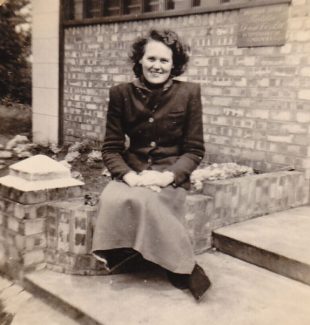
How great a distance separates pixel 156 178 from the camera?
2.78 meters

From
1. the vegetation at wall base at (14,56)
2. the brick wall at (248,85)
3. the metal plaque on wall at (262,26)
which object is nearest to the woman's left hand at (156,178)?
the brick wall at (248,85)

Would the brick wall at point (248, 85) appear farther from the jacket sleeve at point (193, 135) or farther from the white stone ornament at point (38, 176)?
the white stone ornament at point (38, 176)

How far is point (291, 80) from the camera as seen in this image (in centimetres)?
477

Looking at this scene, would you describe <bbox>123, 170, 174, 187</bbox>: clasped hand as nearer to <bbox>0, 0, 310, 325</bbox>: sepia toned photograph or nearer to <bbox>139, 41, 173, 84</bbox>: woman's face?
<bbox>0, 0, 310, 325</bbox>: sepia toned photograph

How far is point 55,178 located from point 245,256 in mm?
1567

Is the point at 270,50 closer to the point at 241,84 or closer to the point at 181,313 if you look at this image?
the point at 241,84

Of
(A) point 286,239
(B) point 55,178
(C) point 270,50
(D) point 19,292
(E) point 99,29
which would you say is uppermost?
(E) point 99,29

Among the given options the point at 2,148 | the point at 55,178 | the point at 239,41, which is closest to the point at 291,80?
the point at 239,41

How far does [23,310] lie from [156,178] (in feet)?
3.94

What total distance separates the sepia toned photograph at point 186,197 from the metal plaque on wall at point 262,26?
2cm

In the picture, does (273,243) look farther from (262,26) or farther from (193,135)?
(262,26)

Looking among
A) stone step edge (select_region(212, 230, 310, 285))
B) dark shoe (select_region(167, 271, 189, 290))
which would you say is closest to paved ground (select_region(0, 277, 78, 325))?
dark shoe (select_region(167, 271, 189, 290))

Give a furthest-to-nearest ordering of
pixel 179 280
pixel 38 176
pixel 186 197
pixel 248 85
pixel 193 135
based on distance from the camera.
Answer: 1. pixel 248 85
2. pixel 186 197
3. pixel 38 176
4. pixel 193 135
5. pixel 179 280

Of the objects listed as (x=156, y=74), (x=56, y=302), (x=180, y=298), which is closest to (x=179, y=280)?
(x=180, y=298)
